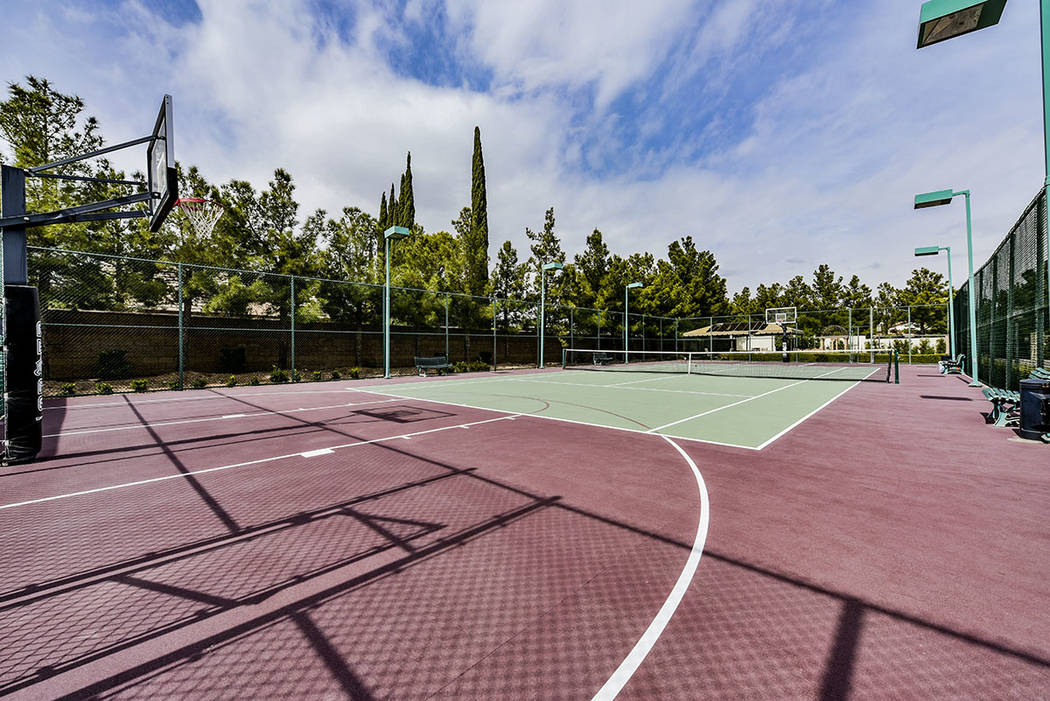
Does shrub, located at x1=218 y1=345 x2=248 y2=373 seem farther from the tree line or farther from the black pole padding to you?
the black pole padding

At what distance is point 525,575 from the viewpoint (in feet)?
10.8

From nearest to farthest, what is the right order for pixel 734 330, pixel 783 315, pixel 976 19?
pixel 976 19 < pixel 783 315 < pixel 734 330

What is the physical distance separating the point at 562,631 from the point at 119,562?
3.49 metres

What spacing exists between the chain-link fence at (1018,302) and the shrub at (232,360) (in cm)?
2579

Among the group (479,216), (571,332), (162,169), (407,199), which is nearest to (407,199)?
(407,199)

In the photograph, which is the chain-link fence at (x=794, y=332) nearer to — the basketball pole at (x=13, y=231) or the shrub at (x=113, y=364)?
the shrub at (x=113, y=364)

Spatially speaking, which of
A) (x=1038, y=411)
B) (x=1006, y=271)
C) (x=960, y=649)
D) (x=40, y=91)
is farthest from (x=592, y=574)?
(x=40, y=91)

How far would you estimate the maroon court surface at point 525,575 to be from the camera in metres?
2.30

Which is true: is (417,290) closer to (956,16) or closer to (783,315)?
(956,16)

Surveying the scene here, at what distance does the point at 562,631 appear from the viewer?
2643 millimetres

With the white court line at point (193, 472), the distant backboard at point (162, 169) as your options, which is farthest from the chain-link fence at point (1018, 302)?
the distant backboard at point (162, 169)

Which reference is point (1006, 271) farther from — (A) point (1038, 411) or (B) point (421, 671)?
(B) point (421, 671)

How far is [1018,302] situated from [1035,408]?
600cm

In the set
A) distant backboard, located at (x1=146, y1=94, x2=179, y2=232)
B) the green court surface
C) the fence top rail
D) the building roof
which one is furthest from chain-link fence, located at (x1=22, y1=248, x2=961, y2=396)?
the building roof
